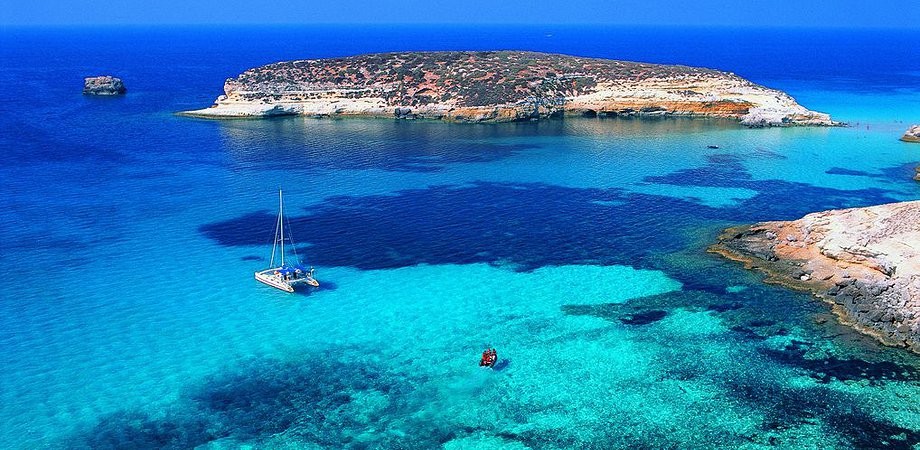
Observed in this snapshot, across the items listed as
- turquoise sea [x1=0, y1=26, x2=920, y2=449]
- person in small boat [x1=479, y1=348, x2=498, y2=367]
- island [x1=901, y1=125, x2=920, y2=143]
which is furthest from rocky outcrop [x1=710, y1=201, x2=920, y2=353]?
island [x1=901, y1=125, x2=920, y2=143]

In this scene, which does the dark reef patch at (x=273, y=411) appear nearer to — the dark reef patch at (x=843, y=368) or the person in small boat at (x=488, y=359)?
the person in small boat at (x=488, y=359)

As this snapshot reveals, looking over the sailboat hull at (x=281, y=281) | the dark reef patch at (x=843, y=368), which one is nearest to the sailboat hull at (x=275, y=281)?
the sailboat hull at (x=281, y=281)

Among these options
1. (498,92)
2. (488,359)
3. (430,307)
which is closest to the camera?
(488,359)

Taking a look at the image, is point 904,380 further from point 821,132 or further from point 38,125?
point 38,125

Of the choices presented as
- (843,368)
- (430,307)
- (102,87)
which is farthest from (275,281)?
(102,87)

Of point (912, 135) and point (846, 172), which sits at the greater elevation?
point (912, 135)

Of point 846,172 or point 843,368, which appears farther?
point 846,172

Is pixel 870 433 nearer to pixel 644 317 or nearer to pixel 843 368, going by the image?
→ pixel 843 368
